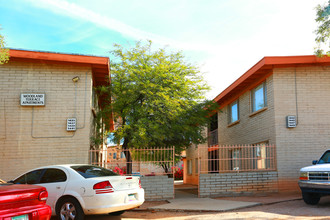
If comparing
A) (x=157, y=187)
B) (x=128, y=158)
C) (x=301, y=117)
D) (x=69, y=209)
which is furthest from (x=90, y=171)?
(x=301, y=117)

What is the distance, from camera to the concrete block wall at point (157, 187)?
12086mm

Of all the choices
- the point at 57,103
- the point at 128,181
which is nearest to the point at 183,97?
the point at 57,103

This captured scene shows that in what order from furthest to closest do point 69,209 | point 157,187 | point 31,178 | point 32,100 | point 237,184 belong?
1. point 237,184
2. point 32,100
3. point 157,187
4. point 31,178
5. point 69,209

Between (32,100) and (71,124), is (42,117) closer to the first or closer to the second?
(32,100)

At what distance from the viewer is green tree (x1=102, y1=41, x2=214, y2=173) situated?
13727 mm

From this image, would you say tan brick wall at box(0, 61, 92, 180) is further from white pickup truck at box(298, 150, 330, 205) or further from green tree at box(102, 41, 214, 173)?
white pickup truck at box(298, 150, 330, 205)

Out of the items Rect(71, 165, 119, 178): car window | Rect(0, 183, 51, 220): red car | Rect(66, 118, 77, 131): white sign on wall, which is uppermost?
Rect(66, 118, 77, 131): white sign on wall

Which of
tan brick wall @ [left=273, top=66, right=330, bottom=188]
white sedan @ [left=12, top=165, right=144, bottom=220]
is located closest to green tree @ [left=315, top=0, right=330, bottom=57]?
tan brick wall @ [left=273, top=66, right=330, bottom=188]

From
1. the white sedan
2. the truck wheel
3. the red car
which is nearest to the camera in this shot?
the red car

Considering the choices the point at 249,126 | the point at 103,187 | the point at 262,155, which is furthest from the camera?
the point at 249,126

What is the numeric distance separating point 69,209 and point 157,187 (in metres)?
5.02

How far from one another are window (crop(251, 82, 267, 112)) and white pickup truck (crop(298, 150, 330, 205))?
5.48m

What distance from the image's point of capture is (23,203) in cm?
547

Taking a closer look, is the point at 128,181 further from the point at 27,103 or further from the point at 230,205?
the point at 27,103
